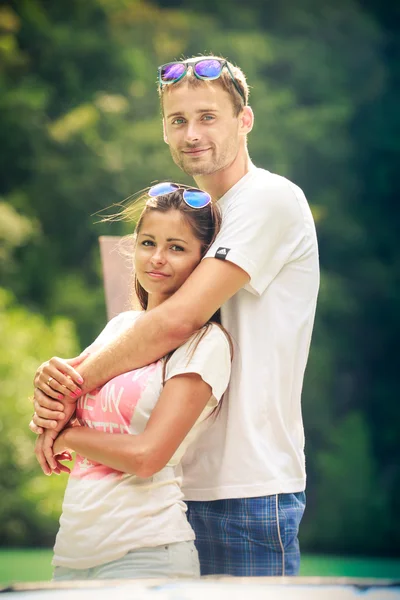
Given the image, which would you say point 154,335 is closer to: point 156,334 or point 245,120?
point 156,334

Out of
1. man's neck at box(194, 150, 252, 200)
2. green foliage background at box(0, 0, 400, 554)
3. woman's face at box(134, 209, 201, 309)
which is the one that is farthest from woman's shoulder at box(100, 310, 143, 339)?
green foliage background at box(0, 0, 400, 554)

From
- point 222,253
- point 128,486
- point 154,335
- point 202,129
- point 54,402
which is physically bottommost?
point 128,486

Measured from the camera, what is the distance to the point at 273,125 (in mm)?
11961

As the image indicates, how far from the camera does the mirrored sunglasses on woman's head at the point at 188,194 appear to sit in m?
1.96

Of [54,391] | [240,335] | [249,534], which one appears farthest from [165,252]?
[249,534]

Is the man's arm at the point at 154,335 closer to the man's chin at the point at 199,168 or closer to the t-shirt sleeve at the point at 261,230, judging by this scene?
the t-shirt sleeve at the point at 261,230

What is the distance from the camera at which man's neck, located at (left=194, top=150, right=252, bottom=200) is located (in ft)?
7.00

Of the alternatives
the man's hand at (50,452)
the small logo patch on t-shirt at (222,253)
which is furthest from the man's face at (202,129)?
the man's hand at (50,452)

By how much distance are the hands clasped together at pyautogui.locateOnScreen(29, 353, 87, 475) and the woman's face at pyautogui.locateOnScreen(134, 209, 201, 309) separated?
0.24 metres

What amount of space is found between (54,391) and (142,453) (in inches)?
10.4

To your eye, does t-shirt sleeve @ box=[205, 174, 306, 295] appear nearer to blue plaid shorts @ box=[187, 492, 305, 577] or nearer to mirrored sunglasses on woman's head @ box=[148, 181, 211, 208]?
mirrored sunglasses on woman's head @ box=[148, 181, 211, 208]

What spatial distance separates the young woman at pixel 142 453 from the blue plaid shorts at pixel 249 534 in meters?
0.16

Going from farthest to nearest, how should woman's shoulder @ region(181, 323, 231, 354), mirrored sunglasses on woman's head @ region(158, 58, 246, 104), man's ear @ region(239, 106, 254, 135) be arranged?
man's ear @ region(239, 106, 254, 135) < mirrored sunglasses on woman's head @ region(158, 58, 246, 104) < woman's shoulder @ region(181, 323, 231, 354)

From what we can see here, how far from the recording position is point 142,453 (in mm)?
1716
